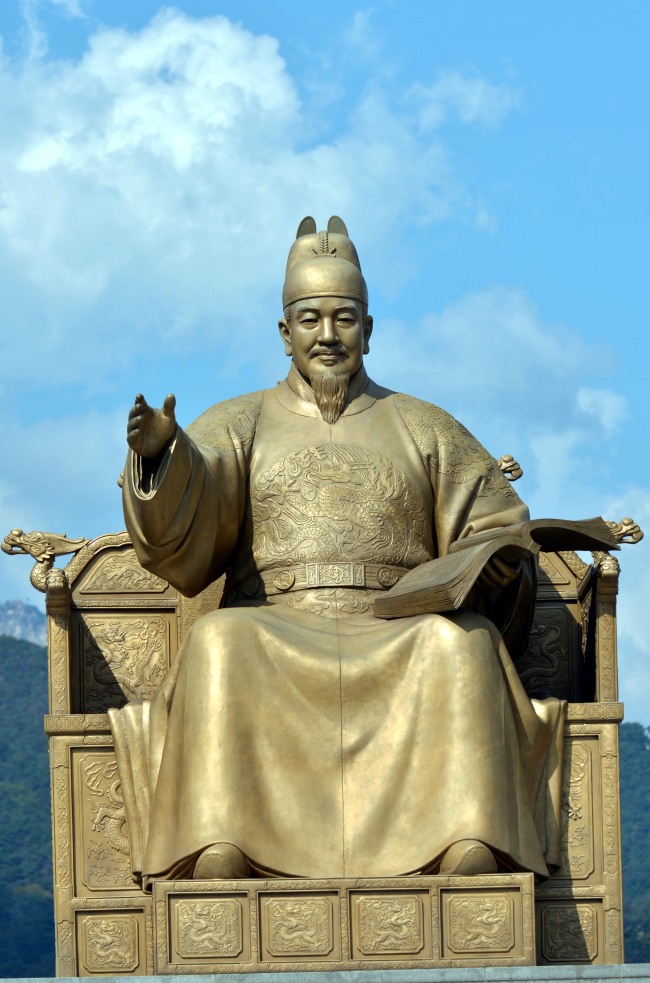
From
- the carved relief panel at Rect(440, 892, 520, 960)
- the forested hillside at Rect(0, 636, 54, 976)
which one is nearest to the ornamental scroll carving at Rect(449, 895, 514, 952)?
the carved relief panel at Rect(440, 892, 520, 960)

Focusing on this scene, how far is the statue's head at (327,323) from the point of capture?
10914mm

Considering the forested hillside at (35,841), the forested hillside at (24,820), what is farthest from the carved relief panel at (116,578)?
the forested hillside at (24,820)

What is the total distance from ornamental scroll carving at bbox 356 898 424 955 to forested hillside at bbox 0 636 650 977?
14829mm

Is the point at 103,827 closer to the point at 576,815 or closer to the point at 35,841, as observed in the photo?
the point at 576,815

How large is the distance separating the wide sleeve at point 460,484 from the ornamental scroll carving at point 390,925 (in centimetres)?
161

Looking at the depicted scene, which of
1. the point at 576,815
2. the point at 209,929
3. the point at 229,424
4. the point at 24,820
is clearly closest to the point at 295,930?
the point at 209,929

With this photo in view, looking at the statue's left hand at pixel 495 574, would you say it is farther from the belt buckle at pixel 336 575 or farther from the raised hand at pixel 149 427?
the raised hand at pixel 149 427

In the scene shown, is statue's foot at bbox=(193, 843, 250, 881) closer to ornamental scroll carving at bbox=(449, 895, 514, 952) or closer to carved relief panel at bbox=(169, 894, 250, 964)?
carved relief panel at bbox=(169, 894, 250, 964)

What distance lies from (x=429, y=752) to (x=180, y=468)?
1.57 m

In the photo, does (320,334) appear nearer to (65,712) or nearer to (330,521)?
(330,521)

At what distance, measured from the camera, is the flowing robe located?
377 inches

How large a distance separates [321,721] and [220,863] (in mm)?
742

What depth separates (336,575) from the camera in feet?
34.4

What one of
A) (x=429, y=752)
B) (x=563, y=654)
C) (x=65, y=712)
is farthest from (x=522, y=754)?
(x=65, y=712)
